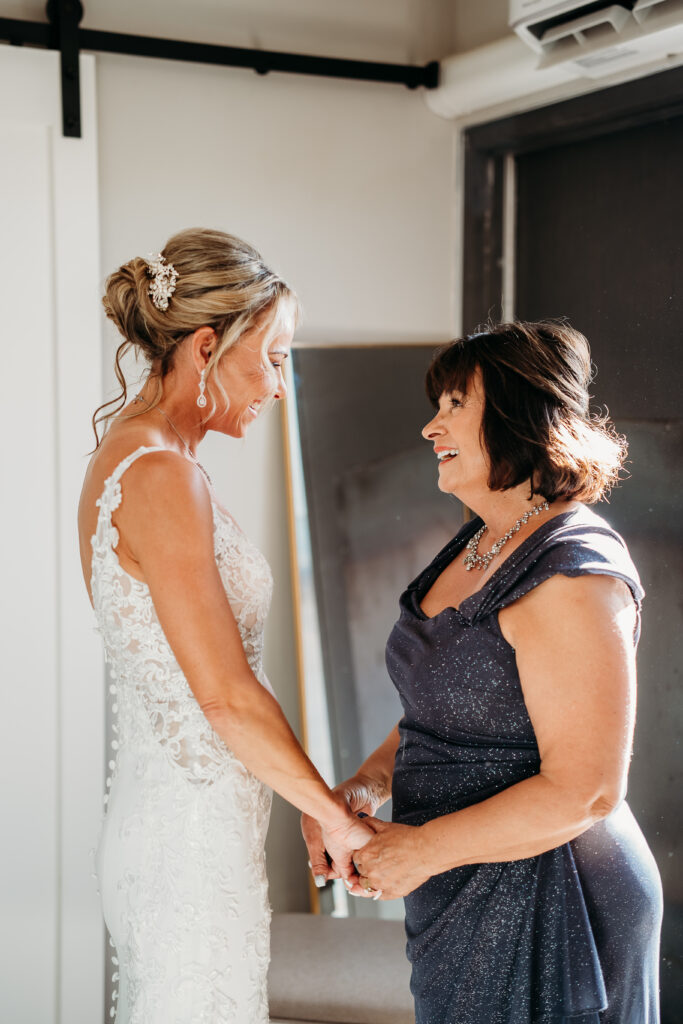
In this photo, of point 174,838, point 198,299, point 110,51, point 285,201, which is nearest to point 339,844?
point 174,838

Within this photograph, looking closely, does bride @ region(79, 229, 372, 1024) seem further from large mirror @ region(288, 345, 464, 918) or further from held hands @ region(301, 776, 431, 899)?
large mirror @ region(288, 345, 464, 918)

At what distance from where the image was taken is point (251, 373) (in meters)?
1.90

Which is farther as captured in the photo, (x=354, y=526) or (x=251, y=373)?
(x=354, y=526)

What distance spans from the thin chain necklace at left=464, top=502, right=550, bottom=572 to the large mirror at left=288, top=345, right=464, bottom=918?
3.46 ft

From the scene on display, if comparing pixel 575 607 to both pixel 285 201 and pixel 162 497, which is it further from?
pixel 285 201

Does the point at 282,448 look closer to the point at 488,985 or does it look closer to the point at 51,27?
the point at 51,27

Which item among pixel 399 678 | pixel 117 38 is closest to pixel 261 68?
pixel 117 38

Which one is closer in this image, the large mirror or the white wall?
the white wall

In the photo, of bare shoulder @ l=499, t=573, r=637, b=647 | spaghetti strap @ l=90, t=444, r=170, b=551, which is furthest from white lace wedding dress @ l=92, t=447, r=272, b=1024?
bare shoulder @ l=499, t=573, r=637, b=647

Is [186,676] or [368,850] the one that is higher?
[186,676]

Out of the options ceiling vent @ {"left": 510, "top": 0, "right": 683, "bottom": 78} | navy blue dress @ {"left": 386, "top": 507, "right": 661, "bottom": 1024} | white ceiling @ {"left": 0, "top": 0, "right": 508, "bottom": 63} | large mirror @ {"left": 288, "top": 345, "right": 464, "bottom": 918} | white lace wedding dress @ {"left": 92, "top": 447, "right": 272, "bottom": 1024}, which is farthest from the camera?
large mirror @ {"left": 288, "top": 345, "right": 464, "bottom": 918}

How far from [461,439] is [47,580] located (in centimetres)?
130

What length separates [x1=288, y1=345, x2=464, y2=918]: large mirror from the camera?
2873 millimetres

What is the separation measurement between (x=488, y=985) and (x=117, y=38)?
7.40ft
